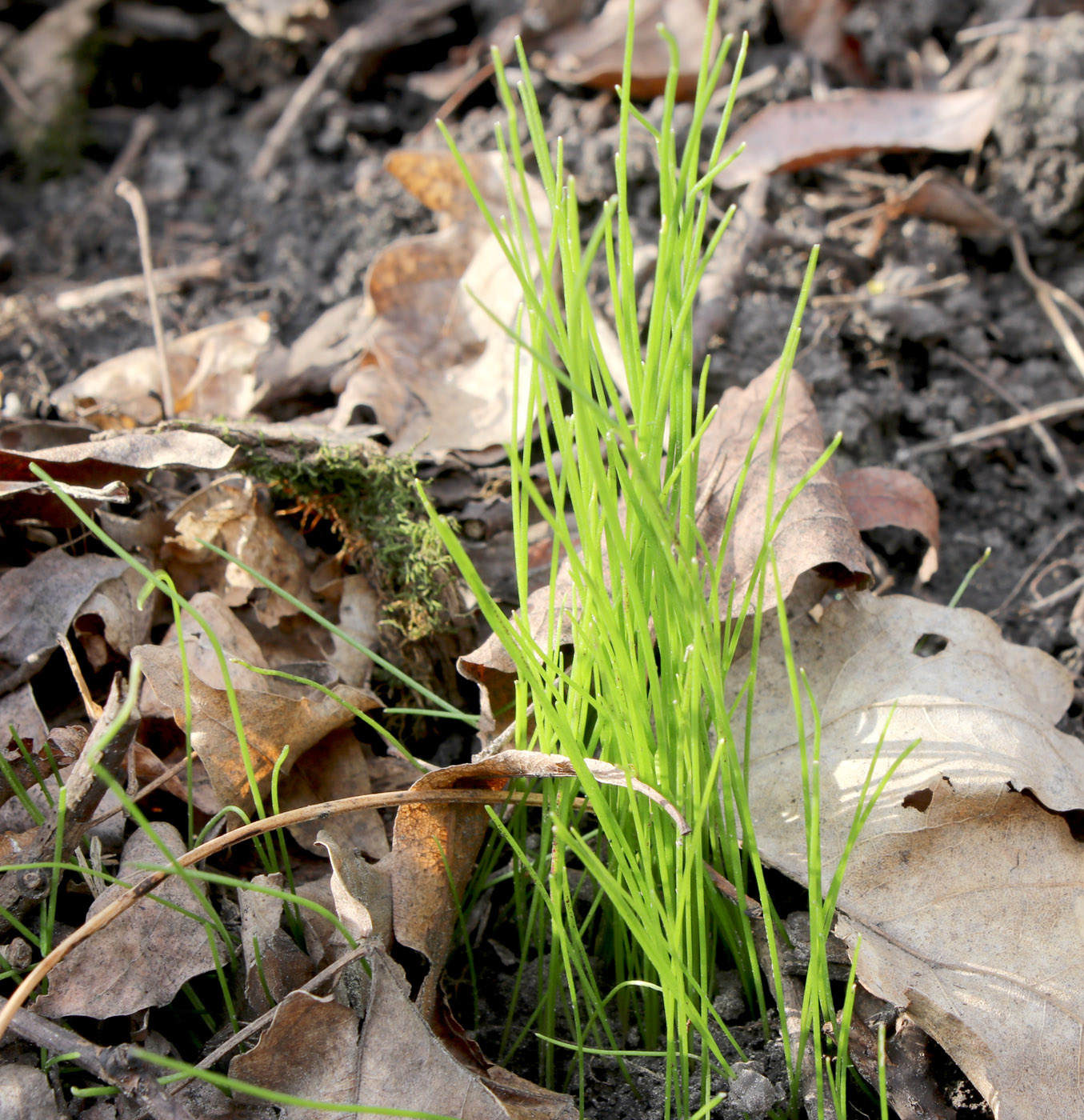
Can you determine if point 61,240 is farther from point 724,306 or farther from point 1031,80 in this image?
point 1031,80

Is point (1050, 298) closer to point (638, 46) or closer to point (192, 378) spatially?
point (638, 46)

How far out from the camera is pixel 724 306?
5.86ft

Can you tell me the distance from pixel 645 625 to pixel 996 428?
1280 millimetres

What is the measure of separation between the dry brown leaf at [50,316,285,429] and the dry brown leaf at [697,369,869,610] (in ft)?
3.04

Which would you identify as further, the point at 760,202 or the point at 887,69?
the point at 887,69

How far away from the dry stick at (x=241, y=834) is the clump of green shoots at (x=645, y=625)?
2.5 inches

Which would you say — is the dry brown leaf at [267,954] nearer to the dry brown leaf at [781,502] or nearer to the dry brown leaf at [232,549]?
the dry brown leaf at [232,549]

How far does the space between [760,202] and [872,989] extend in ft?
5.41

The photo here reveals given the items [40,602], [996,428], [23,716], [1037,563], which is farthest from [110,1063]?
[996,428]

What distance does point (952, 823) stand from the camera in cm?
104

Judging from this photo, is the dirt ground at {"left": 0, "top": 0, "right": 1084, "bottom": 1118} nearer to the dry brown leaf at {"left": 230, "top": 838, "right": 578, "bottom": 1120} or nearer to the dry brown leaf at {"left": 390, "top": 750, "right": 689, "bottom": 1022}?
the dry brown leaf at {"left": 390, "top": 750, "right": 689, "bottom": 1022}

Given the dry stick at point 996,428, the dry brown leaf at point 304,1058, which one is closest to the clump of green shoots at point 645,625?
the dry brown leaf at point 304,1058

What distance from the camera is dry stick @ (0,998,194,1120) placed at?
788 millimetres

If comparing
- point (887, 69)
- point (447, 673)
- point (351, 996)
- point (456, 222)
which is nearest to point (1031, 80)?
point (887, 69)
